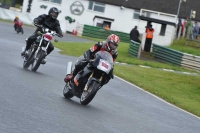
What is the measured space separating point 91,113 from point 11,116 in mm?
2865

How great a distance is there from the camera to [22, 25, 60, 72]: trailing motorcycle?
1794 centimetres

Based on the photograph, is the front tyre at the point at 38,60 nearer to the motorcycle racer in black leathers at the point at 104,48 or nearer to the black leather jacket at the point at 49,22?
the black leather jacket at the point at 49,22

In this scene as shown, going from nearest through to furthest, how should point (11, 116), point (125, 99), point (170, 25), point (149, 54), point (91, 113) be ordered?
point (11, 116)
point (91, 113)
point (125, 99)
point (149, 54)
point (170, 25)

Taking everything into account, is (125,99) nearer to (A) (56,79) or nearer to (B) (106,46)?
(A) (56,79)

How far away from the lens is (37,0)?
77.7 meters

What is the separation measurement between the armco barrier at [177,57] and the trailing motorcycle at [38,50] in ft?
57.5

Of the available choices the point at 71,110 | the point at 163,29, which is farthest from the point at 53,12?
the point at 163,29

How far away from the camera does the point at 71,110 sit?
1192 cm

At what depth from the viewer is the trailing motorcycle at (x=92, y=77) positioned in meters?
12.9

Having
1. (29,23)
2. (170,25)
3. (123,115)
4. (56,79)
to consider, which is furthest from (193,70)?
(29,23)

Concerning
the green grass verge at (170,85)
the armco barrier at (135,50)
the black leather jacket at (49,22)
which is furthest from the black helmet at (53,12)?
the armco barrier at (135,50)

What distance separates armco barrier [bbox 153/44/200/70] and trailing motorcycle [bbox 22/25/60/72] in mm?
17536

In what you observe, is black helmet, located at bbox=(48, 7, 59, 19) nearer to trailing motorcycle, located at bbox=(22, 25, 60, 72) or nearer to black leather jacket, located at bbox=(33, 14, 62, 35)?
black leather jacket, located at bbox=(33, 14, 62, 35)

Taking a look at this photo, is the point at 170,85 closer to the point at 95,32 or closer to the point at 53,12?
the point at 53,12
